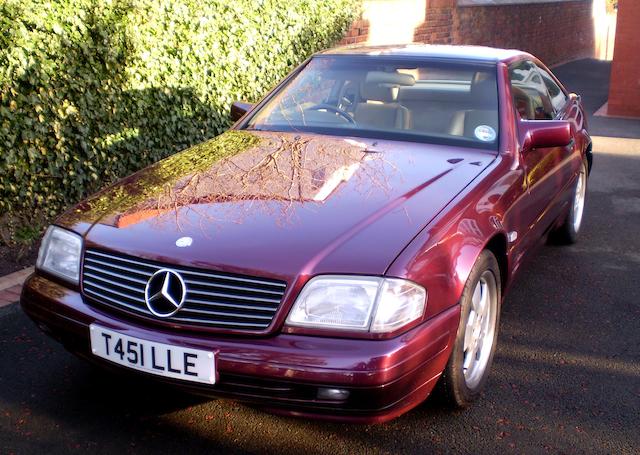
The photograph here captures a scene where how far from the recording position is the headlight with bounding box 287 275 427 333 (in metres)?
2.79

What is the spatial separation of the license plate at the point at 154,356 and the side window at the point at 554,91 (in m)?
3.56

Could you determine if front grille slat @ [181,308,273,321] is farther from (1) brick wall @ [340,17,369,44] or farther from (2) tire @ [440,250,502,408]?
(1) brick wall @ [340,17,369,44]

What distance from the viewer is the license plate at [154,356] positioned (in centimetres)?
280

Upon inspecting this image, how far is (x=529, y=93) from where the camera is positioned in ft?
16.3

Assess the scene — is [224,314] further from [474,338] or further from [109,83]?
[109,83]

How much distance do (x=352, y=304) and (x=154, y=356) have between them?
2.35 ft

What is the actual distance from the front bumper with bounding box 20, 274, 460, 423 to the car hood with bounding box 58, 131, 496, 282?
10.0 inches

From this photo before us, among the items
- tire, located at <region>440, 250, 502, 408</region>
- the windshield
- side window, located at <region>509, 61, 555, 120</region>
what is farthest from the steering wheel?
tire, located at <region>440, 250, 502, 408</region>

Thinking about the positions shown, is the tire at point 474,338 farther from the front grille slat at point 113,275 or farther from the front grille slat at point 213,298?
the front grille slat at point 113,275

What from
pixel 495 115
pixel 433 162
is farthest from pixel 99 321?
pixel 495 115

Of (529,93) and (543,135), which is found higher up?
(529,93)

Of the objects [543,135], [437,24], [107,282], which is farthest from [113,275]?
[437,24]

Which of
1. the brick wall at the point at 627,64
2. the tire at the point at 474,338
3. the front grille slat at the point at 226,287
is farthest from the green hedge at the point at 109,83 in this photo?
the brick wall at the point at 627,64

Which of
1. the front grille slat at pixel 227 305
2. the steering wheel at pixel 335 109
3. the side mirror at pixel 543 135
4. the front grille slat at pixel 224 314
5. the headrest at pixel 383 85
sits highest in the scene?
the headrest at pixel 383 85
